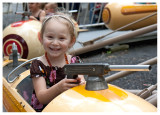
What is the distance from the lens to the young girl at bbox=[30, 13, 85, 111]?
1.24 meters

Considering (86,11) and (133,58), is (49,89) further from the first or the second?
(86,11)

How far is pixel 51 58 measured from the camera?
1389 mm

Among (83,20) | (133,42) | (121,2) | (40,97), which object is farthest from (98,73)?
(83,20)

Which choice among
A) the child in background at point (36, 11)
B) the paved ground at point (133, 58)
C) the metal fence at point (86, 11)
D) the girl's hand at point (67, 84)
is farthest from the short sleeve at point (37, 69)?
the metal fence at point (86, 11)

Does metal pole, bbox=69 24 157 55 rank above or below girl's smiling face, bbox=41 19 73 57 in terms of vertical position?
below

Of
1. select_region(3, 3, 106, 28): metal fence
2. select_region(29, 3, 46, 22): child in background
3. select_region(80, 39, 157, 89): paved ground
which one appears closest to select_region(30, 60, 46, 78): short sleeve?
select_region(80, 39, 157, 89): paved ground

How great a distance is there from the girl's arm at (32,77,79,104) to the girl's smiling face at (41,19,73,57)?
144mm

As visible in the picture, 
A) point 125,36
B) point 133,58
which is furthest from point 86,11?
point 125,36

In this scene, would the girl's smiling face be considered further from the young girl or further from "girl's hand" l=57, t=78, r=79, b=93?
"girl's hand" l=57, t=78, r=79, b=93

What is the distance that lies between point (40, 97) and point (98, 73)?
369 mm

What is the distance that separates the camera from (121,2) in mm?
4941

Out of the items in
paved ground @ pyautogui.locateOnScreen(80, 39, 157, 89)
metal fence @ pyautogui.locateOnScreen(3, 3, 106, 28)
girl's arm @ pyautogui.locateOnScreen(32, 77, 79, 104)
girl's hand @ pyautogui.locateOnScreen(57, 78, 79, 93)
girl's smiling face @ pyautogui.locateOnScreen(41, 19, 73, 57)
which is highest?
girl's smiling face @ pyautogui.locateOnScreen(41, 19, 73, 57)

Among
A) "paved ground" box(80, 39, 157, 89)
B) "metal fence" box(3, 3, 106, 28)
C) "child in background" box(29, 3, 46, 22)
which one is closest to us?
"paved ground" box(80, 39, 157, 89)

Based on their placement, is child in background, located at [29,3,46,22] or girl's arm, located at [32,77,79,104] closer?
girl's arm, located at [32,77,79,104]
